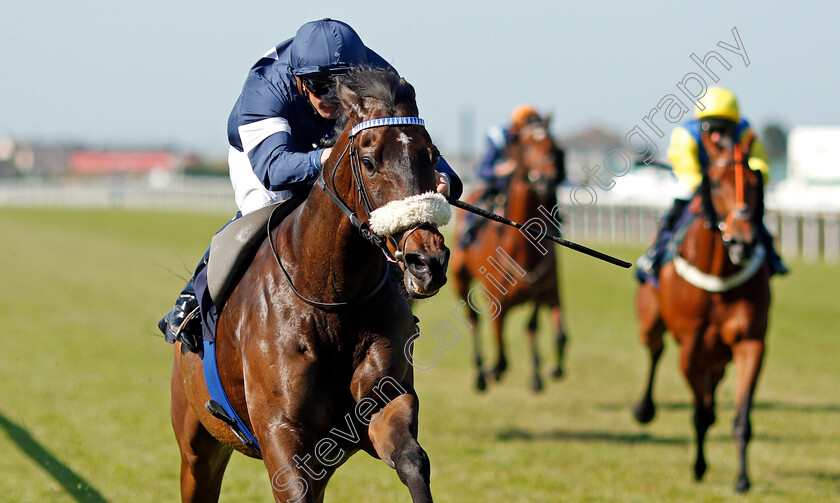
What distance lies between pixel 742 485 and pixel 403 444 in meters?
4.00

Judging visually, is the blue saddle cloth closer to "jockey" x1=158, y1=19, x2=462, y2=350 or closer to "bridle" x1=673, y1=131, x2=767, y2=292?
"jockey" x1=158, y1=19, x2=462, y2=350

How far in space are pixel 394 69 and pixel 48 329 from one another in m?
11.0

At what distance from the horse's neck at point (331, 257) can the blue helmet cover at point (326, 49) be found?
469 millimetres

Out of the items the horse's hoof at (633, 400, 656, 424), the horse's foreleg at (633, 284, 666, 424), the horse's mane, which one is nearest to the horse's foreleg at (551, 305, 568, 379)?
the horse's foreleg at (633, 284, 666, 424)

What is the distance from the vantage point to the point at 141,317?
49.0ft

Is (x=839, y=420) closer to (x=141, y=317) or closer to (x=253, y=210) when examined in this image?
(x=253, y=210)

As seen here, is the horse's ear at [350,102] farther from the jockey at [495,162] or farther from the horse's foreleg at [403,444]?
the jockey at [495,162]

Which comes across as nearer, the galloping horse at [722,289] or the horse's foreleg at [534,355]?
the galloping horse at [722,289]

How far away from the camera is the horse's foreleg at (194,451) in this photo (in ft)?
15.2

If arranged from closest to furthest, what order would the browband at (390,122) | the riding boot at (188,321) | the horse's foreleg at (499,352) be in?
the browband at (390,122), the riding boot at (188,321), the horse's foreleg at (499,352)

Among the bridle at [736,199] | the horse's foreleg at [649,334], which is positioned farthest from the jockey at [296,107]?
the horse's foreleg at [649,334]

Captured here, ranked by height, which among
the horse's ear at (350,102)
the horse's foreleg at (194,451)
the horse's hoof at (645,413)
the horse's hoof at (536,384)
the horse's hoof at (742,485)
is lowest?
the horse's hoof at (536,384)

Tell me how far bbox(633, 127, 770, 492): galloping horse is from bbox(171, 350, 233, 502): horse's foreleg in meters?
3.59

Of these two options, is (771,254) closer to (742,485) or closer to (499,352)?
(742,485)
